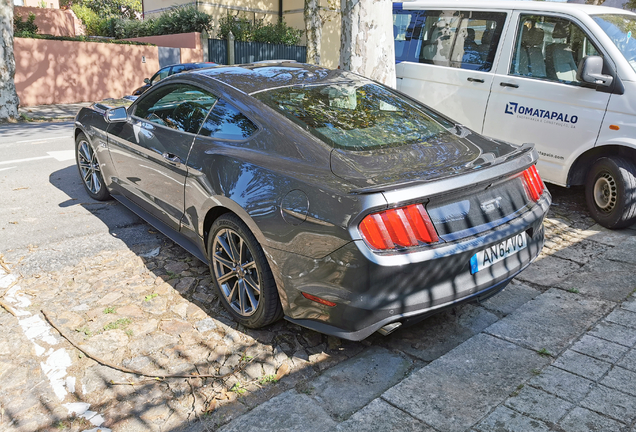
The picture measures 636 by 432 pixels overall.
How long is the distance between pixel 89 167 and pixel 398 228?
14.2ft

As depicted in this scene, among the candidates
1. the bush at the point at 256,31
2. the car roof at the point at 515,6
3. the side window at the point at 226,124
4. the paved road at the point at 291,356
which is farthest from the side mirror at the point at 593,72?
the bush at the point at 256,31

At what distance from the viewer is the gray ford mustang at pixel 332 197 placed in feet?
8.80

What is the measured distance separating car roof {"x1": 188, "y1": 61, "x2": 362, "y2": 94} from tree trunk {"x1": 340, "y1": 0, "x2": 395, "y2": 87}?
7.33ft

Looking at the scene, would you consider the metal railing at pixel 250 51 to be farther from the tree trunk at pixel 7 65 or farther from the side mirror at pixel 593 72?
the side mirror at pixel 593 72

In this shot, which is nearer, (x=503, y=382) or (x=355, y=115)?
(x=503, y=382)

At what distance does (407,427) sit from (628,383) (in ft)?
3.91

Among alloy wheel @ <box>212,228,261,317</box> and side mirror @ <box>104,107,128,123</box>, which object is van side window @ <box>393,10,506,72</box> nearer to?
side mirror @ <box>104,107,128,123</box>

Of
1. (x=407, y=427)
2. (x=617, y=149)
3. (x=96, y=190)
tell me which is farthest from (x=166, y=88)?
(x=617, y=149)

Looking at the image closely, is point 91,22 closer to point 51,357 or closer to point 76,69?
point 76,69

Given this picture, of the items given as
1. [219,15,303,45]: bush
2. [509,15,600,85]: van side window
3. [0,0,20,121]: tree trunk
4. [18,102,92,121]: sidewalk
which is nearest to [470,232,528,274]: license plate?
[509,15,600,85]: van side window

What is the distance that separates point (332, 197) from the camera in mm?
2715

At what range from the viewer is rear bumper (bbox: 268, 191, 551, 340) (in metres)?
2.66

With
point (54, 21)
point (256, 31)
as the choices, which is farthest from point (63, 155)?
point (54, 21)

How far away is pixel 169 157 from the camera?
12.9 ft
